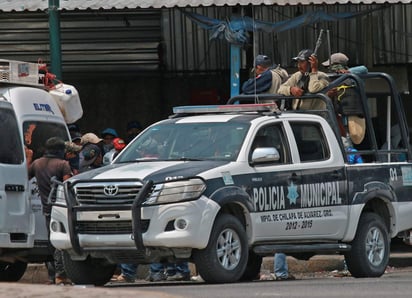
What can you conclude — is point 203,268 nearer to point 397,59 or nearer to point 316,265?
point 316,265

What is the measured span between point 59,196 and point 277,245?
2385 millimetres

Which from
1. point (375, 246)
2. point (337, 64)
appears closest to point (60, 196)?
point (375, 246)

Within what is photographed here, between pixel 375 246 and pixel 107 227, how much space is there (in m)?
3.55

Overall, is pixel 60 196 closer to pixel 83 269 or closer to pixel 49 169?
pixel 83 269

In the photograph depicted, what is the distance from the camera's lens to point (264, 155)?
43.4ft

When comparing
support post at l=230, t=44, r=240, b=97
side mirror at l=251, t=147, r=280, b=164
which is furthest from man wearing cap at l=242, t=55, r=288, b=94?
side mirror at l=251, t=147, r=280, b=164

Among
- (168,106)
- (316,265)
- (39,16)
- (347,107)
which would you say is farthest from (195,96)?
(347,107)

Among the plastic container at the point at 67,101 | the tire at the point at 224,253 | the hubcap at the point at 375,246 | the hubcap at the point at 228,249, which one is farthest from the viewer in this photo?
the plastic container at the point at 67,101

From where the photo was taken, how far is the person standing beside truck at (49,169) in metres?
14.8

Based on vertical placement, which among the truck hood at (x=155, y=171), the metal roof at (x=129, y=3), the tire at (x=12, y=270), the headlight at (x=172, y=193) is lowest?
the tire at (x=12, y=270)

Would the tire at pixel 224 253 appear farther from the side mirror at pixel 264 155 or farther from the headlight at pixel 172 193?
the side mirror at pixel 264 155

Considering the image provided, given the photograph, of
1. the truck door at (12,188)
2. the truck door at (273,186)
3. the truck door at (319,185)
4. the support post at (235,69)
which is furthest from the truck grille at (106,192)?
the support post at (235,69)

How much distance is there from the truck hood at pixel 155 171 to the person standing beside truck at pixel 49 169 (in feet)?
5.65

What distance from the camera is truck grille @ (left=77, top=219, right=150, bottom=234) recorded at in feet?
41.1
